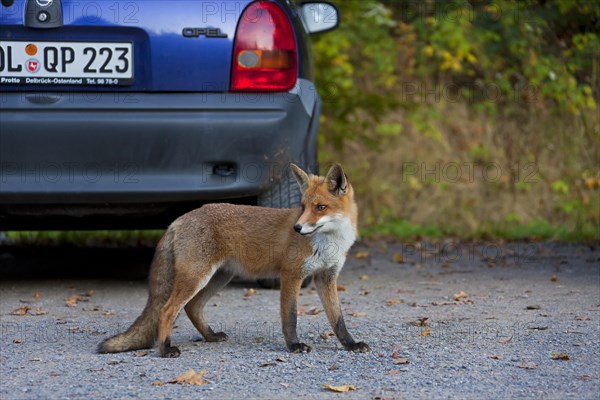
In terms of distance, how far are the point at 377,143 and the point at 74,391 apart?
7.44 m

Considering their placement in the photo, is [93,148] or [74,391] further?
[93,148]

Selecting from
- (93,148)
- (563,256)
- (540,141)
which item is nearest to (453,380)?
(93,148)

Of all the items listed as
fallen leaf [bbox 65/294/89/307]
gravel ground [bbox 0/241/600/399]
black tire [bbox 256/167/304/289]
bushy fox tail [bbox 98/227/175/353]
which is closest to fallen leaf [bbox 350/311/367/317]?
gravel ground [bbox 0/241/600/399]

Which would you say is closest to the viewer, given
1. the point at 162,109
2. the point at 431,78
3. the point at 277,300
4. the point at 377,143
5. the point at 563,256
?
the point at 162,109

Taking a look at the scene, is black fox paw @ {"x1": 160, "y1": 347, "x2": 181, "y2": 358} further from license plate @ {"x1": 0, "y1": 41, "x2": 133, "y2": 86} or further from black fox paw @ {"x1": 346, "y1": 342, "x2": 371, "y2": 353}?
license plate @ {"x1": 0, "y1": 41, "x2": 133, "y2": 86}

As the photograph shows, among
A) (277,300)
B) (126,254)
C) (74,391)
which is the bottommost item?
(126,254)

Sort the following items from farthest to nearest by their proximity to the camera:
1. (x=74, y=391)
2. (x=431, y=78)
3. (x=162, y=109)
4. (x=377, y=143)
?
(x=431, y=78) < (x=377, y=143) < (x=162, y=109) < (x=74, y=391)

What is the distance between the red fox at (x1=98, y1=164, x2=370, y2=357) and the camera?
4.55m

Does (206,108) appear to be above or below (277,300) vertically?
above

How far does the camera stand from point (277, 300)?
19.8 feet

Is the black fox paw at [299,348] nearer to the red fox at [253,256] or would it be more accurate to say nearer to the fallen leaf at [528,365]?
the red fox at [253,256]

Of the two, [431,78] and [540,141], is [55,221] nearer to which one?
[540,141]

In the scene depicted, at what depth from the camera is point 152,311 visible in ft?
15.1

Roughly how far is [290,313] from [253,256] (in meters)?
0.41
